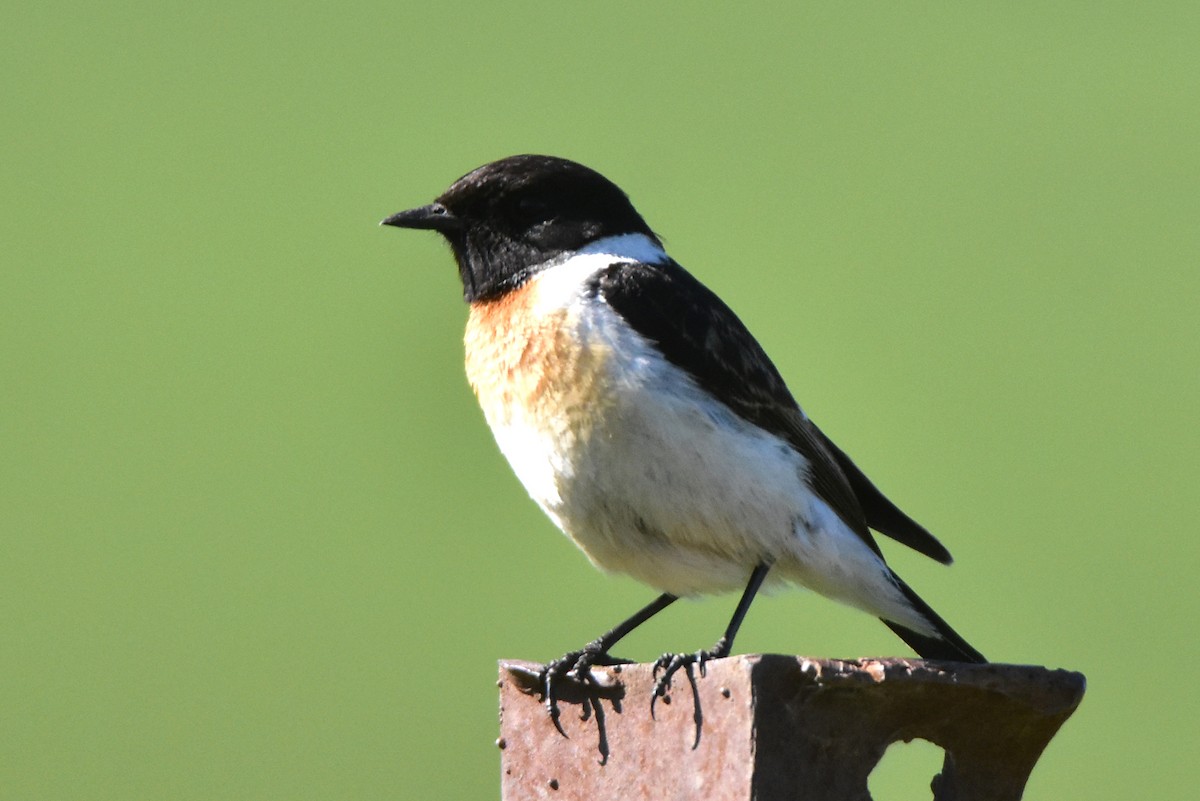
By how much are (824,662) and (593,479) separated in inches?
52.1

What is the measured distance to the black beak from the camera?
4488 millimetres

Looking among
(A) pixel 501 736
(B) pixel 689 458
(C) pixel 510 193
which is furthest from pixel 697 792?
(C) pixel 510 193

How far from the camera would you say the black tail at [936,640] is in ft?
13.2

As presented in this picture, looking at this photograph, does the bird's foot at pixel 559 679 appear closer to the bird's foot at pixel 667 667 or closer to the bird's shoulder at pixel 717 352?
the bird's foot at pixel 667 667

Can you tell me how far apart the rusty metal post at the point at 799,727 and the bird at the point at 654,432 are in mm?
570

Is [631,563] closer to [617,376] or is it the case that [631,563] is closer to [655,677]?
[617,376]

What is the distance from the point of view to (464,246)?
4.48 meters

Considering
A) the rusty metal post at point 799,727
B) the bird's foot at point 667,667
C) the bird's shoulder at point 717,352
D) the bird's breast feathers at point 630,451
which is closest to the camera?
the rusty metal post at point 799,727

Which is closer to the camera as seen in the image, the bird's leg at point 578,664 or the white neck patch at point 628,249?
the bird's leg at point 578,664

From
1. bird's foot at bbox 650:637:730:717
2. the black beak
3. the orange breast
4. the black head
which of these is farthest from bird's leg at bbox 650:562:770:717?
the black beak

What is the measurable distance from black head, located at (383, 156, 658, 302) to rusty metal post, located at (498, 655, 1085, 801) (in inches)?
66.5

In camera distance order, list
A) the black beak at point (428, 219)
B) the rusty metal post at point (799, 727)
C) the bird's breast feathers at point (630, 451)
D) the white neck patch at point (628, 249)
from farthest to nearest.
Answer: the black beak at point (428, 219) → the white neck patch at point (628, 249) → the bird's breast feathers at point (630, 451) → the rusty metal post at point (799, 727)

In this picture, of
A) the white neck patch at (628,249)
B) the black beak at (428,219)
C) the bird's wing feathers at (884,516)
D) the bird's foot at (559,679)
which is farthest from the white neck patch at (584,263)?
the bird's foot at (559,679)

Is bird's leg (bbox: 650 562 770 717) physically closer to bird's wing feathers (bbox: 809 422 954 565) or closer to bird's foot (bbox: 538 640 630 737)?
bird's foot (bbox: 538 640 630 737)
